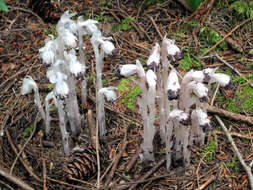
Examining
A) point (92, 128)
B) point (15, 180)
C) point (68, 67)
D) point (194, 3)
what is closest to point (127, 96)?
point (92, 128)

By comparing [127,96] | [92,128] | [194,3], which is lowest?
[92,128]

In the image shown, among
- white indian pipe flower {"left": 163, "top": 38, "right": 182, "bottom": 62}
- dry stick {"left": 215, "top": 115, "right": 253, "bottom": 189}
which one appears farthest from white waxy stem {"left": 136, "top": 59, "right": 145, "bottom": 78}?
Result: dry stick {"left": 215, "top": 115, "right": 253, "bottom": 189}

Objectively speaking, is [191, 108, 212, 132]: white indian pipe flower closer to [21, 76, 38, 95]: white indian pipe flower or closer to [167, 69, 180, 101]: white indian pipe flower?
[167, 69, 180, 101]: white indian pipe flower

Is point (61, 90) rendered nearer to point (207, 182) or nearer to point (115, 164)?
point (115, 164)

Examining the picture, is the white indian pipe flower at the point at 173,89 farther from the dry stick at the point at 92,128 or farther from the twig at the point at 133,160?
the dry stick at the point at 92,128

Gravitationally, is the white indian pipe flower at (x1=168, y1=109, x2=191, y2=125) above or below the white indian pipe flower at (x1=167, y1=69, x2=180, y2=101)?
below
